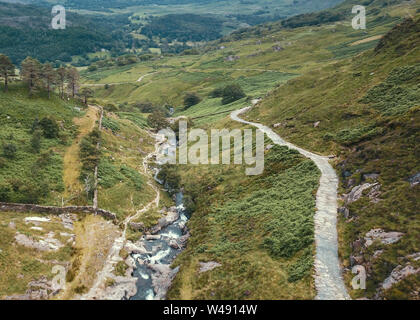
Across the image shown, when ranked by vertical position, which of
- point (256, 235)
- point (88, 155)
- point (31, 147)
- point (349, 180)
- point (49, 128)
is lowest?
point (256, 235)

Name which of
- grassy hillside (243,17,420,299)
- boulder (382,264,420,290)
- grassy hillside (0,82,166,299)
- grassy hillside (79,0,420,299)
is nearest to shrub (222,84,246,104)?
grassy hillside (243,17,420,299)

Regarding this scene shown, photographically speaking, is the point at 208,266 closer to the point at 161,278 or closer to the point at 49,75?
the point at 161,278

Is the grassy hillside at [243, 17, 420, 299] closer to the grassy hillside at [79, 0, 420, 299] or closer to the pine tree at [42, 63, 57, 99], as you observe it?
the grassy hillside at [79, 0, 420, 299]

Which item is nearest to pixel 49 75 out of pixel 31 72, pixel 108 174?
pixel 31 72

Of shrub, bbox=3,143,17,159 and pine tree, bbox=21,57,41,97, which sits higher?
pine tree, bbox=21,57,41,97

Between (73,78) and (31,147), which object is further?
(73,78)

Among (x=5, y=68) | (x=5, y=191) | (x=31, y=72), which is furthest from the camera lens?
(x=31, y=72)

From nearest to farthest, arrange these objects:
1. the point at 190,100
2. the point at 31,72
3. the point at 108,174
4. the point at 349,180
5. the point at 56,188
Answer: the point at 349,180 < the point at 56,188 < the point at 108,174 < the point at 31,72 < the point at 190,100
